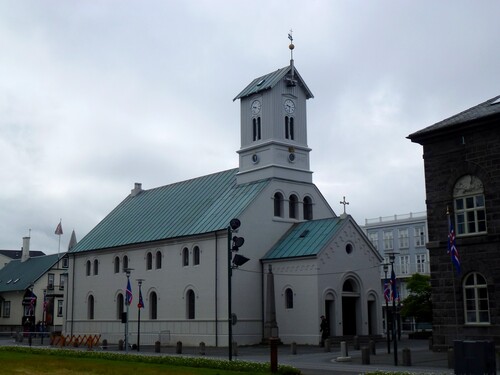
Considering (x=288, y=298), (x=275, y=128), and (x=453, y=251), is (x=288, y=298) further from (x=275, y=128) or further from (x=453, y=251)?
(x=453, y=251)

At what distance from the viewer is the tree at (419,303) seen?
60.3 metres

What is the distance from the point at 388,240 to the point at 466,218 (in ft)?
235

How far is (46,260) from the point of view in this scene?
287 feet

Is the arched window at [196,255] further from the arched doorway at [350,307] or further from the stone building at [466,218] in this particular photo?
the stone building at [466,218]

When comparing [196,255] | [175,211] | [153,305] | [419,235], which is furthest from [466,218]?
[419,235]

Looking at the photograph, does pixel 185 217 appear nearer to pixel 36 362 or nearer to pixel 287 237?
pixel 287 237

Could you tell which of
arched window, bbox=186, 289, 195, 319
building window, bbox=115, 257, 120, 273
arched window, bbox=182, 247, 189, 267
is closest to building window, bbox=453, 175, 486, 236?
arched window, bbox=186, 289, 195, 319

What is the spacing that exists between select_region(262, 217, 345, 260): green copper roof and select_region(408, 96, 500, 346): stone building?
45.7 ft

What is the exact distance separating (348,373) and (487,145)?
509 inches

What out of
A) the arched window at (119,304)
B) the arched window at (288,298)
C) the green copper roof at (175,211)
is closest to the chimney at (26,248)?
the green copper roof at (175,211)

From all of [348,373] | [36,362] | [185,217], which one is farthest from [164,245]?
[348,373]

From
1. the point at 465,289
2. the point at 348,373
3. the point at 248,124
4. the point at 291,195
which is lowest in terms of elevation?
the point at 348,373

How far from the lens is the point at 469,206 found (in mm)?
32188

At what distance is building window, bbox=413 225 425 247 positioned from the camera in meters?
96.9
